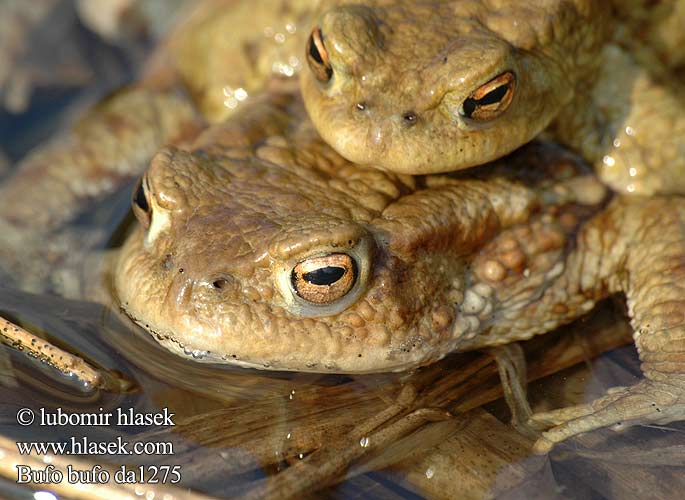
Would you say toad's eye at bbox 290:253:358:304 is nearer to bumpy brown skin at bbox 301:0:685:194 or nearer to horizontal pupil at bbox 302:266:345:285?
horizontal pupil at bbox 302:266:345:285

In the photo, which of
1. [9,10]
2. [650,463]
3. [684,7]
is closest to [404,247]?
[650,463]

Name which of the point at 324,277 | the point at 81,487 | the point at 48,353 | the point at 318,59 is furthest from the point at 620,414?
the point at 48,353

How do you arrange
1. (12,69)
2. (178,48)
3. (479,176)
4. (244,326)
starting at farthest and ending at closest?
1. (12,69)
2. (178,48)
3. (479,176)
4. (244,326)

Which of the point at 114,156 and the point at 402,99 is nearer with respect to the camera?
the point at 402,99

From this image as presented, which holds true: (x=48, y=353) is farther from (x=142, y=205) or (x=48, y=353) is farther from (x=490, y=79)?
(x=490, y=79)

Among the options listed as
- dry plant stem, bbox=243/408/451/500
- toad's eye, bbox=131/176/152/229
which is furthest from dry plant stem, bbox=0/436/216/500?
toad's eye, bbox=131/176/152/229

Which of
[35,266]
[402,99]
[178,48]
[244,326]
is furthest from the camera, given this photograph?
[178,48]

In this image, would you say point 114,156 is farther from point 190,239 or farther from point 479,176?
point 479,176
